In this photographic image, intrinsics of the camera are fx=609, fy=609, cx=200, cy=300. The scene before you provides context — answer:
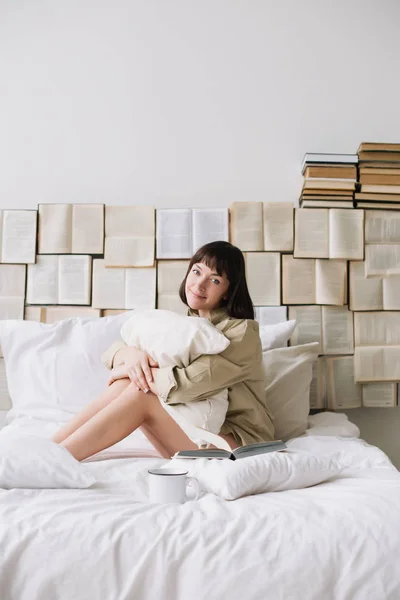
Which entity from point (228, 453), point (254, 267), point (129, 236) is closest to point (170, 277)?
point (129, 236)

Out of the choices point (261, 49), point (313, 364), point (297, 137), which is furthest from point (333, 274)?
point (261, 49)

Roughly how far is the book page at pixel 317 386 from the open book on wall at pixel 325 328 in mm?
69

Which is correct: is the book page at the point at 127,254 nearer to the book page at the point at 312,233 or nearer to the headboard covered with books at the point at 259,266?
the headboard covered with books at the point at 259,266

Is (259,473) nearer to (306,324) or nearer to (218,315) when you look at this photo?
(218,315)

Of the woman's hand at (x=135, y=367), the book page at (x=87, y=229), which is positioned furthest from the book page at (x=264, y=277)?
the woman's hand at (x=135, y=367)

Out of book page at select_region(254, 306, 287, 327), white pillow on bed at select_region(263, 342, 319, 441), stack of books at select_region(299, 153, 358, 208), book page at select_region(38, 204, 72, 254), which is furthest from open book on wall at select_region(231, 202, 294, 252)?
book page at select_region(38, 204, 72, 254)

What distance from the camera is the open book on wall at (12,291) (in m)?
2.40

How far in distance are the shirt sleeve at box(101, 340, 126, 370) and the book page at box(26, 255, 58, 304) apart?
1.76ft

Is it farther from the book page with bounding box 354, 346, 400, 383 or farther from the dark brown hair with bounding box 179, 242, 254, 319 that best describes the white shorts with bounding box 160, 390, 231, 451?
the book page with bounding box 354, 346, 400, 383

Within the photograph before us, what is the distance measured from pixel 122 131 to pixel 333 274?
41.7 inches

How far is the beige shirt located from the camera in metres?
1.69

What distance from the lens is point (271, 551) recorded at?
1.02 meters

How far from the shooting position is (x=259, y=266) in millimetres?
2430

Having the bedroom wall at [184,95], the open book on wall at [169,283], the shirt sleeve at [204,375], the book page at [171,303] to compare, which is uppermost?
the bedroom wall at [184,95]
